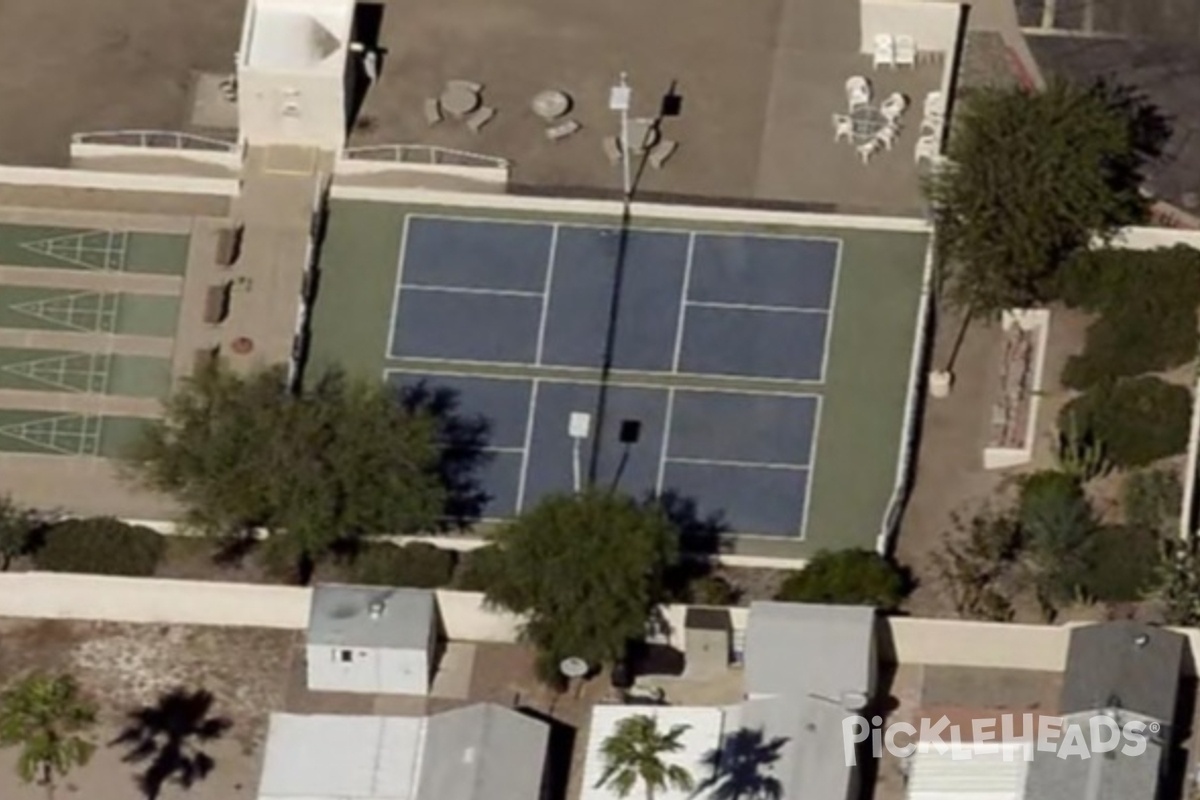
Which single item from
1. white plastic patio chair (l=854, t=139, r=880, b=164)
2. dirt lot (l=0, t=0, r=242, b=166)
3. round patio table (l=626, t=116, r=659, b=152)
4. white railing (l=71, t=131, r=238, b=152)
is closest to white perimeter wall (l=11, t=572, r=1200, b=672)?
white railing (l=71, t=131, r=238, b=152)

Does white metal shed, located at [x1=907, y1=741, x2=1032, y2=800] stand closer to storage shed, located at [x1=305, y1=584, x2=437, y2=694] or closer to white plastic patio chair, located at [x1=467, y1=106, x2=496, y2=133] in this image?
storage shed, located at [x1=305, y1=584, x2=437, y2=694]

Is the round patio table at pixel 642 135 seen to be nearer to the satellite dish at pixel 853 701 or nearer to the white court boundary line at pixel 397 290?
the white court boundary line at pixel 397 290

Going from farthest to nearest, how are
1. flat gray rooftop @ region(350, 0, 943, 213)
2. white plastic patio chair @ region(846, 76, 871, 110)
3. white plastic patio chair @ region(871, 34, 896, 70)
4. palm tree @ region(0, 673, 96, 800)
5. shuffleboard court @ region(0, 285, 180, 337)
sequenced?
white plastic patio chair @ region(871, 34, 896, 70) < white plastic patio chair @ region(846, 76, 871, 110) < flat gray rooftop @ region(350, 0, 943, 213) < shuffleboard court @ region(0, 285, 180, 337) < palm tree @ region(0, 673, 96, 800)

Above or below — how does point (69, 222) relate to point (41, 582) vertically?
above

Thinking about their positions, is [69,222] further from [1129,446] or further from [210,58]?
[1129,446]

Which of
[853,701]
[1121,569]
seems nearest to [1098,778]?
[853,701]

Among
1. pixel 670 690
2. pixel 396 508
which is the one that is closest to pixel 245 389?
pixel 396 508
